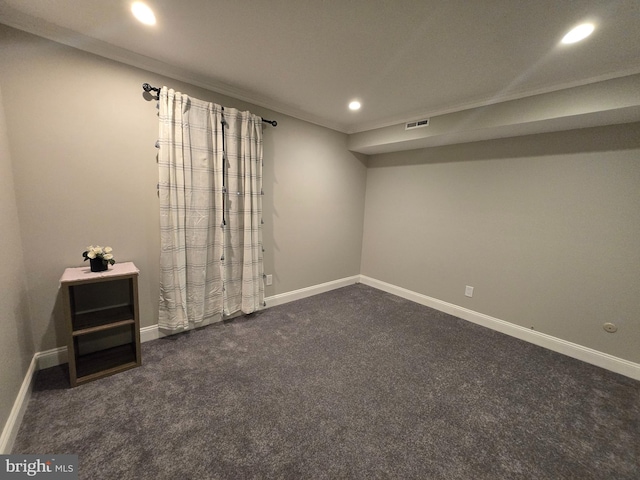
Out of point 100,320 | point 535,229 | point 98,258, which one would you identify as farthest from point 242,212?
point 535,229

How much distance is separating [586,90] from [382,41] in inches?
66.1

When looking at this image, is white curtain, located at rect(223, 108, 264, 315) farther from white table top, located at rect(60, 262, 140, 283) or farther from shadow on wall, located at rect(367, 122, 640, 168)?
shadow on wall, located at rect(367, 122, 640, 168)

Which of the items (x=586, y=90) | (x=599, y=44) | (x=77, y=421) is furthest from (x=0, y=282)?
(x=586, y=90)

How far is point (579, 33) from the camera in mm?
1414

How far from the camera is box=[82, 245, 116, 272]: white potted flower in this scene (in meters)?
Result: 1.75

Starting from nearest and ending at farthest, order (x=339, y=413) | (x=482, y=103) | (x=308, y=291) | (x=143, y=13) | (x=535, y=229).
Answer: (x=143, y=13) < (x=339, y=413) < (x=482, y=103) < (x=535, y=229) < (x=308, y=291)

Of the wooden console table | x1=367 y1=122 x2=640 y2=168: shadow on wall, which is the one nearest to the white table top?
the wooden console table

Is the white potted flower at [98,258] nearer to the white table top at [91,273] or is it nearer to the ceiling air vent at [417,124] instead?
the white table top at [91,273]

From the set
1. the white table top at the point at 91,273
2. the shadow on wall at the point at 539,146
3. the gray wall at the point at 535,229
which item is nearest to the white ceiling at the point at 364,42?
the shadow on wall at the point at 539,146

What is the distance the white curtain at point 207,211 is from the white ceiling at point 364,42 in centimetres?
41

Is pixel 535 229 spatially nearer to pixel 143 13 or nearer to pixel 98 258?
pixel 143 13

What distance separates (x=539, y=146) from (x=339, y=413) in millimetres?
3046

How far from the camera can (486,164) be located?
2783 millimetres

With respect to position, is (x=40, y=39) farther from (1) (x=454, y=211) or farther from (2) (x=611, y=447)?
(2) (x=611, y=447)
